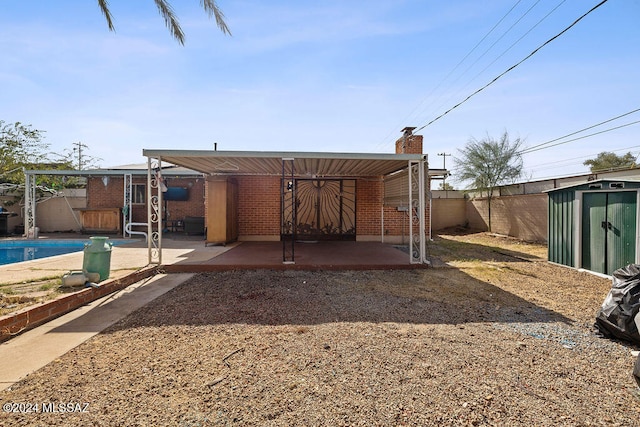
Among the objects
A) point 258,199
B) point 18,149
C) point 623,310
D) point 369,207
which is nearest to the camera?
point 623,310

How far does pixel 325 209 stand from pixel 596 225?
7.17 meters

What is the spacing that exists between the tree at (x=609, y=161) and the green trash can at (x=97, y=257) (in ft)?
87.9

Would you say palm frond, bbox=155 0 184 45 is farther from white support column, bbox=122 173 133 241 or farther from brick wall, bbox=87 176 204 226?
brick wall, bbox=87 176 204 226

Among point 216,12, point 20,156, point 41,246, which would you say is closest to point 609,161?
point 216,12

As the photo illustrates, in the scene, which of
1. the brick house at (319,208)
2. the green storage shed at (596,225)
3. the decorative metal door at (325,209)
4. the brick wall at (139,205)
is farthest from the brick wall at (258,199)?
the green storage shed at (596,225)

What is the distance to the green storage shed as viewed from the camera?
5.51 meters

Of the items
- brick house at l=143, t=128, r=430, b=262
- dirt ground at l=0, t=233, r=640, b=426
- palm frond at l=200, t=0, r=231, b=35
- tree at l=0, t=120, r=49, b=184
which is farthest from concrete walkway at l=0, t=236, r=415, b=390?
tree at l=0, t=120, r=49, b=184

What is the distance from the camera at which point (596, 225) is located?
619 cm

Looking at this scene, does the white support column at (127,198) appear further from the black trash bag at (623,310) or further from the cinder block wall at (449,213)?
the cinder block wall at (449,213)

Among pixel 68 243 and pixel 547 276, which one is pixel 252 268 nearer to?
pixel 547 276

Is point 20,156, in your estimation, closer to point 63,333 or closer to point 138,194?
point 138,194

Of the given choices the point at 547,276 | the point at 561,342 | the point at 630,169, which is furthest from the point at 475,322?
the point at 630,169

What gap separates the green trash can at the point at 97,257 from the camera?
193 inches

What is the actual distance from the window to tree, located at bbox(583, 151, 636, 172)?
2704 centimetres
